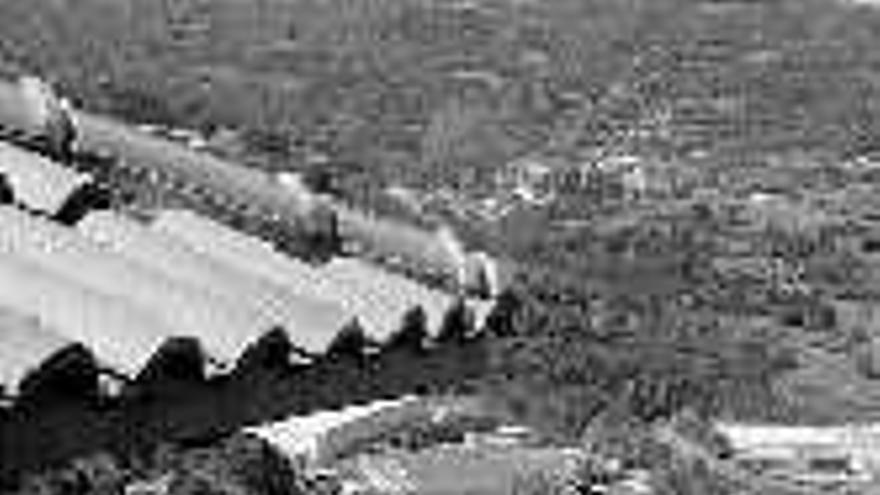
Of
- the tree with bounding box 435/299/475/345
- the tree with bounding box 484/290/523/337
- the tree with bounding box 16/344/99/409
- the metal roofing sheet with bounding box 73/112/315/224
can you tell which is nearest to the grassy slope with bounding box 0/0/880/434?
the tree with bounding box 484/290/523/337

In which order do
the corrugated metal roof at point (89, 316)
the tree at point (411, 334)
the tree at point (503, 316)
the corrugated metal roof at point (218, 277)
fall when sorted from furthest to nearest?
the tree at point (503, 316) → the tree at point (411, 334) → the corrugated metal roof at point (218, 277) → the corrugated metal roof at point (89, 316)

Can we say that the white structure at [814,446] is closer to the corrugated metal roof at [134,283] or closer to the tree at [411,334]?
the tree at [411,334]

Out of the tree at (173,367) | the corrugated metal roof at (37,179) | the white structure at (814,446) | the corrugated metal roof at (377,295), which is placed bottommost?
the white structure at (814,446)

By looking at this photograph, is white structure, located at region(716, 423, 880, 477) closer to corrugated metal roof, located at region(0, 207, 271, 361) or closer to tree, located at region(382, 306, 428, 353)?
tree, located at region(382, 306, 428, 353)

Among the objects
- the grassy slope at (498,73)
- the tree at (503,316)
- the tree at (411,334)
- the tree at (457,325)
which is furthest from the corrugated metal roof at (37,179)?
the grassy slope at (498,73)

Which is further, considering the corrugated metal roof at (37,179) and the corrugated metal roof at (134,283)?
the corrugated metal roof at (37,179)

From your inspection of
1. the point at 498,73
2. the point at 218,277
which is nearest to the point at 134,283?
the point at 218,277

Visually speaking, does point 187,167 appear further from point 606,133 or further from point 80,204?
point 606,133
